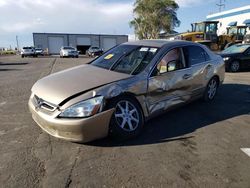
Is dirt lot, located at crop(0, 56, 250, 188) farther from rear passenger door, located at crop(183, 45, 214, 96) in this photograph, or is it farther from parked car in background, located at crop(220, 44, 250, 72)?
parked car in background, located at crop(220, 44, 250, 72)

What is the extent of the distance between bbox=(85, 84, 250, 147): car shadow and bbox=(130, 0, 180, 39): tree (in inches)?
1924

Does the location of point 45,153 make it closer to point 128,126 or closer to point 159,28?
point 128,126

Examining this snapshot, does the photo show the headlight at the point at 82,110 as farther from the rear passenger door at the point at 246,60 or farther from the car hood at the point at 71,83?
the rear passenger door at the point at 246,60

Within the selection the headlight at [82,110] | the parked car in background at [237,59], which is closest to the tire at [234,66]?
the parked car in background at [237,59]

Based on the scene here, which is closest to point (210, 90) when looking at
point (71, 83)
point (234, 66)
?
point (71, 83)

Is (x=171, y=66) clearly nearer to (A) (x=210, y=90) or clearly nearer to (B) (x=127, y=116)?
(B) (x=127, y=116)

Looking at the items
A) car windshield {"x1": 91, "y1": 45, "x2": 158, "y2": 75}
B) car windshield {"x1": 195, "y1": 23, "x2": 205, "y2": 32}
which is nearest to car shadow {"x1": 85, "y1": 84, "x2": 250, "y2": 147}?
car windshield {"x1": 91, "y1": 45, "x2": 158, "y2": 75}

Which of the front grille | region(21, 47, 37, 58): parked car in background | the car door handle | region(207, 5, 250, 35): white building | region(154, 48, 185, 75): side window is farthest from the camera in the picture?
region(207, 5, 250, 35): white building

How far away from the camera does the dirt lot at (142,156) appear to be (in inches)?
110

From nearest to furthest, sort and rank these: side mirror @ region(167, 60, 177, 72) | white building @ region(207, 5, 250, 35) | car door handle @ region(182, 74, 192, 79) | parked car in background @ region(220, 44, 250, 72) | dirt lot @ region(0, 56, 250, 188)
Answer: dirt lot @ region(0, 56, 250, 188)
side mirror @ region(167, 60, 177, 72)
car door handle @ region(182, 74, 192, 79)
parked car in background @ region(220, 44, 250, 72)
white building @ region(207, 5, 250, 35)

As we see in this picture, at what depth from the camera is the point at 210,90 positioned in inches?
235

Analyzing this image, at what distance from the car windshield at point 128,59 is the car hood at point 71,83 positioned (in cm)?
22

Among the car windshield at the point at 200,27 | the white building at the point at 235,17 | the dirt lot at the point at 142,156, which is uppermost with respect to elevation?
the white building at the point at 235,17

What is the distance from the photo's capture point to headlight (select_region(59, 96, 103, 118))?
3.28 meters
